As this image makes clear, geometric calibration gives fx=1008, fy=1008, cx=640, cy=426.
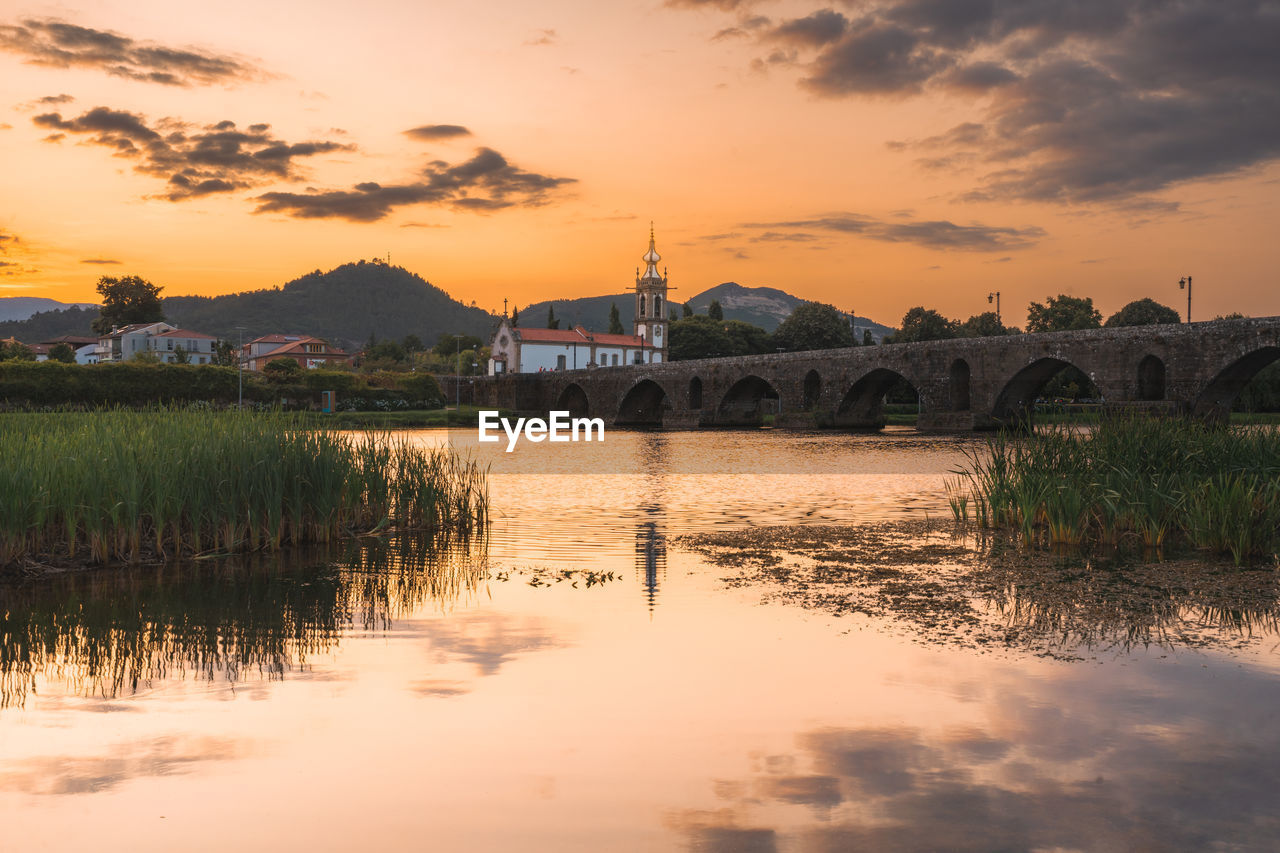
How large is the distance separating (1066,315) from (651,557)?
119 metres

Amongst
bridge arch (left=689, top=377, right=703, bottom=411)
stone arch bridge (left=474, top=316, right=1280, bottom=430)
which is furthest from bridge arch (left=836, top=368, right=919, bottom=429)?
bridge arch (left=689, top=377, right=703, bottom=411)

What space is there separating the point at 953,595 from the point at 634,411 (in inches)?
3424

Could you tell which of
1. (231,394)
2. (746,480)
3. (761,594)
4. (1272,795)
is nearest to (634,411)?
(231,394)

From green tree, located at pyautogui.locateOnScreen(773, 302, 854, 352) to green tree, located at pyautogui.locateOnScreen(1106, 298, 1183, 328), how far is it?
3340 centimetres

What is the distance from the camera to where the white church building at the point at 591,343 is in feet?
455

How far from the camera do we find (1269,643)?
29.8 ft

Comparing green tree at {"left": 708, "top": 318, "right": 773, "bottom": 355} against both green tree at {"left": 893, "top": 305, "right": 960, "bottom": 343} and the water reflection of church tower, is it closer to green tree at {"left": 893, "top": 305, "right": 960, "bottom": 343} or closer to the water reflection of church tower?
green tree at {"left": 893, "top": 305, "right": 960, "bottom": 343}

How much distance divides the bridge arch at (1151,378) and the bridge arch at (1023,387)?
5.94 metres

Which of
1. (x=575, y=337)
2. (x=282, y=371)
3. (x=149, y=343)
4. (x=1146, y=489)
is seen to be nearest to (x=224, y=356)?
(x=149, y=343)

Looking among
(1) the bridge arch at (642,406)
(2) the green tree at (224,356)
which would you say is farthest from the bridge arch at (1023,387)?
(2) the green tree at (224,356)

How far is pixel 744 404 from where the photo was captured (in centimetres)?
8438

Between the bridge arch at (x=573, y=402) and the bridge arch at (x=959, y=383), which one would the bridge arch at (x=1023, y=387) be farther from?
the bridge arch at (x=573, y=402)

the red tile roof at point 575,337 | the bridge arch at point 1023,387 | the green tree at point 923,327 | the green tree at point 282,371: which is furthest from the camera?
the red tile roof at point 575,337

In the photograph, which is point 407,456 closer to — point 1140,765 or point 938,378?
point 1140,765
